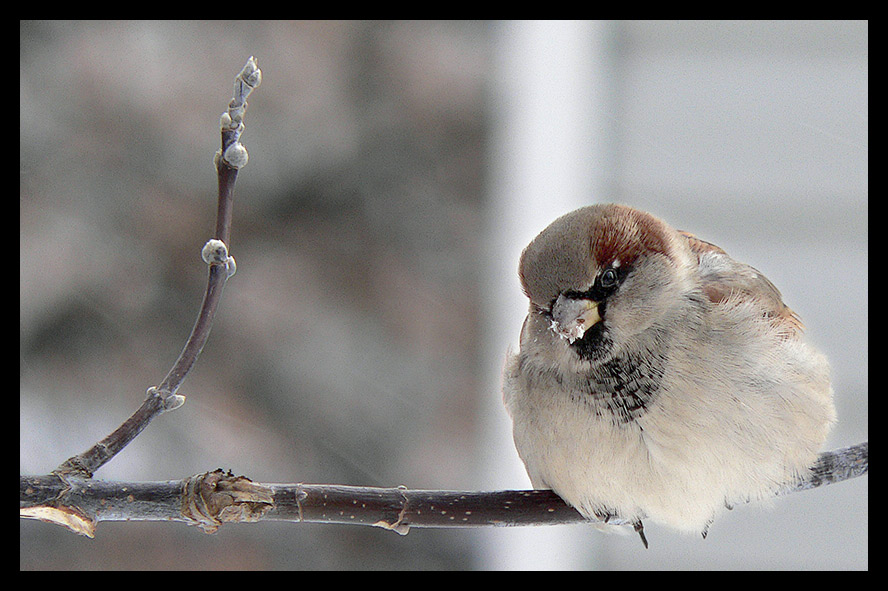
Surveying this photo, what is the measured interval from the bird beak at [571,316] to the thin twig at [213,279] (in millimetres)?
257

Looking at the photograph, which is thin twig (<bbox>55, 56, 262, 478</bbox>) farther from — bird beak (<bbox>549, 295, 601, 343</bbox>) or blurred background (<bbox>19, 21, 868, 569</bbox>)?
blurred background (<bbox>19, 21, 868, 569</bbox>)

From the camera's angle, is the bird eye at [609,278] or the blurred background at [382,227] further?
the blurred background at [382,227]

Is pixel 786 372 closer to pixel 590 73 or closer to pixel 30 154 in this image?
pixel 590 73

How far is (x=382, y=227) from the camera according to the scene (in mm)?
1312

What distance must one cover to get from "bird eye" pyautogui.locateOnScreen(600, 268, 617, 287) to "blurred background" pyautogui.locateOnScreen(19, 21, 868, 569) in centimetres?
43

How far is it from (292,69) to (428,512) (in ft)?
2.97

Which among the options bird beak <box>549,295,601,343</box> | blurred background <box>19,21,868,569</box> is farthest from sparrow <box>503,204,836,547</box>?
blurred background <box>19,21,868,569</box>

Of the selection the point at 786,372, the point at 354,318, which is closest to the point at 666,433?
the point at 786,372

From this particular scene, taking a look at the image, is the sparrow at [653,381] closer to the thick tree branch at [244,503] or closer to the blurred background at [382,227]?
the thick tree branch at [244,503]

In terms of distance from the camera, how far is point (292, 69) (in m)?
1.25

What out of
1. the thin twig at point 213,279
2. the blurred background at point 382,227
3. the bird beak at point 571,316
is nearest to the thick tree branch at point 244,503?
the thin twig at point 213,279

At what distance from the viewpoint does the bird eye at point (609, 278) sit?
0.60 meters

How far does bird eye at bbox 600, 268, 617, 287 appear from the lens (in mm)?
602
